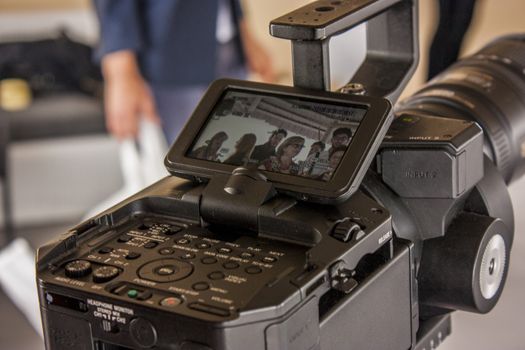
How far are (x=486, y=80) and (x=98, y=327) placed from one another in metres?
0.53

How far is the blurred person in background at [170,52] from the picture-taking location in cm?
241

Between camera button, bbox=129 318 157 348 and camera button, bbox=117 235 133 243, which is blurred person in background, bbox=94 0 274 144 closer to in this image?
camera button, bbox=117 235 133 243

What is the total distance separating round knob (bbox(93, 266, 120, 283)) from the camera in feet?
2.35

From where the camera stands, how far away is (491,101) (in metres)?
1.02

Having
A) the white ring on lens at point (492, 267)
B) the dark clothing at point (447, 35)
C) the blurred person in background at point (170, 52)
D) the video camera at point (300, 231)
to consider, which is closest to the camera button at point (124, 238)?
the video camera at point (300, 231)

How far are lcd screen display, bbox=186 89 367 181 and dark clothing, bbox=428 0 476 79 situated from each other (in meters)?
0.81

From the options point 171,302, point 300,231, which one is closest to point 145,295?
point 171,302

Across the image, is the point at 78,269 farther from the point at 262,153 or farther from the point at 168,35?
the point at 168,35

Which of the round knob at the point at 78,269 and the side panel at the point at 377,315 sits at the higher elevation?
the round knob at the point at 78,269

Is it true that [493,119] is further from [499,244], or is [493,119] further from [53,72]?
[53,72]

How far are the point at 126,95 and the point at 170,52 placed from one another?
226 mm

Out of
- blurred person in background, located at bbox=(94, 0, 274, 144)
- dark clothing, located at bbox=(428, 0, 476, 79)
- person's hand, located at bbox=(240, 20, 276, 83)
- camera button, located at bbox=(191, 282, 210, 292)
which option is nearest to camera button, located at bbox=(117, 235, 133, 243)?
camera button, located at bbox=(191, 282, 210, 292)

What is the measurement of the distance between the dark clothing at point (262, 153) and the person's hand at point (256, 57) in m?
1.73

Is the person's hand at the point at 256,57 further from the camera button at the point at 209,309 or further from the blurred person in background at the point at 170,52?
the camera button at the point at 209,309
